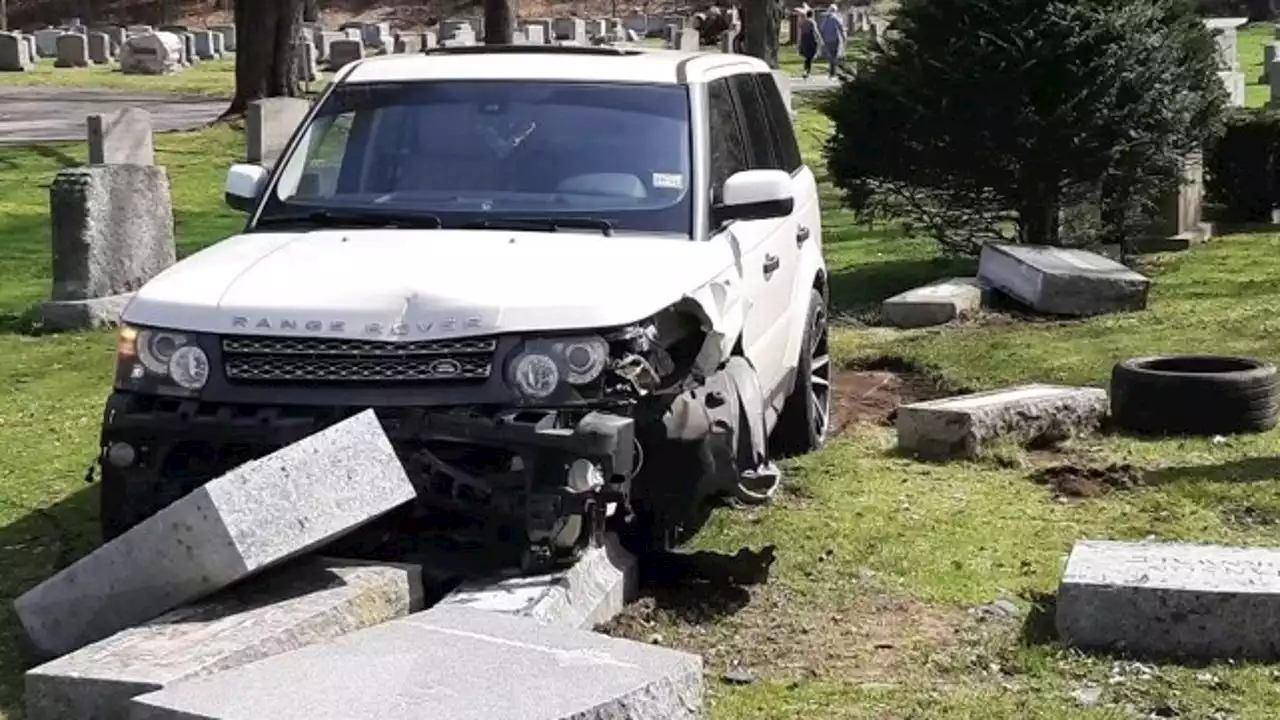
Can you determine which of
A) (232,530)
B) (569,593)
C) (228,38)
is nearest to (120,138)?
(569,593)

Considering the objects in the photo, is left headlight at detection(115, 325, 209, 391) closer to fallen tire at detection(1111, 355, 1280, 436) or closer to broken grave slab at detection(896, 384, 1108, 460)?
broken grave slab at detection(896, 384, 1108, 460)

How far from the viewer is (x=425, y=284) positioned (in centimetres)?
662

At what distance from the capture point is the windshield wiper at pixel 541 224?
7383 millimetres

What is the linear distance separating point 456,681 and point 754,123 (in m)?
4.58

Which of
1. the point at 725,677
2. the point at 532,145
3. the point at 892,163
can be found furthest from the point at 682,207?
the point at 892,163

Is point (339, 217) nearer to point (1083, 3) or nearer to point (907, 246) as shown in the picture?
point (1083, 3)

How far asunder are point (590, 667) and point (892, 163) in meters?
11.2

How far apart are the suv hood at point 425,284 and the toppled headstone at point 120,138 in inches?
294

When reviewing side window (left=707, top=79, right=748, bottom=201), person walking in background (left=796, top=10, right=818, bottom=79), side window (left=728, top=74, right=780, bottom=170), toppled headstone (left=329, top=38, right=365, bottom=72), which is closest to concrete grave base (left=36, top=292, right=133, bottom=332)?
side window (left=728, top=74, right=780, bottom=170)

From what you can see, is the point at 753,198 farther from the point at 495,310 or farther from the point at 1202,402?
the point at 1202,402

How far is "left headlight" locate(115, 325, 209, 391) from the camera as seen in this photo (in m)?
6.64

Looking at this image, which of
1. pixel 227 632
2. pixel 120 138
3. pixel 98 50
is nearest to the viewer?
pixel 227 632

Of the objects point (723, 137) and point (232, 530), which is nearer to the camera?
point (232, 530)

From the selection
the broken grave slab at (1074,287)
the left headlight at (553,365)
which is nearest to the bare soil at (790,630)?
the left headlight at (553,365)
